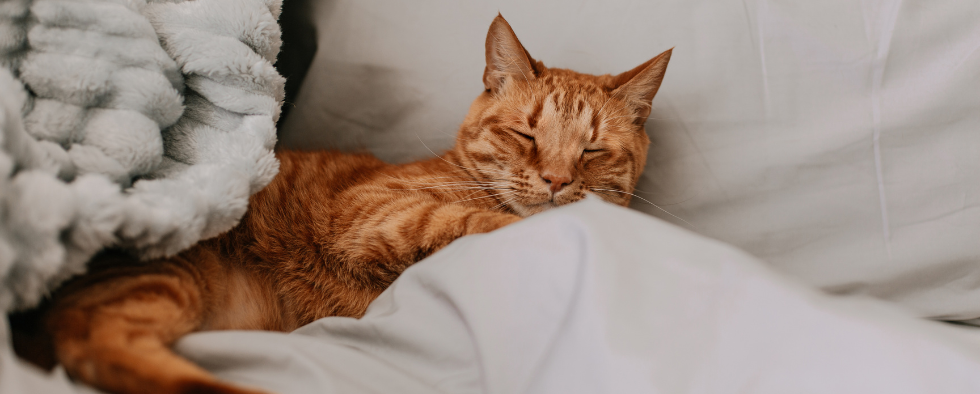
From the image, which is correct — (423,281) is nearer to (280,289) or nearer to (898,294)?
(280,289)

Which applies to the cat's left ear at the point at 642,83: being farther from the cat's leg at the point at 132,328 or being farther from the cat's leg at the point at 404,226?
the cat's leg at the point at 132,328

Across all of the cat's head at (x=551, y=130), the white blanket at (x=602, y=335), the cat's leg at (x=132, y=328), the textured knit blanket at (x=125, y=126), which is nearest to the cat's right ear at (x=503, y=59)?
the cat's head at (x=551, y=130)

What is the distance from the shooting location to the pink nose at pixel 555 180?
1140mm

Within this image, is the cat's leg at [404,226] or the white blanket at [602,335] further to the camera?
the cat's leg at [404,226]

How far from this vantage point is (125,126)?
0.78 metres

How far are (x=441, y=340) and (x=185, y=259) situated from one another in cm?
54

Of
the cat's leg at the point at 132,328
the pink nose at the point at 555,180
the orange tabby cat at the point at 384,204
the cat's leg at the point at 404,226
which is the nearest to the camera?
the cat's leg at the point at 132,328

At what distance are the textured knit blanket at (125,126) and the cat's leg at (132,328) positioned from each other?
2.2 inches

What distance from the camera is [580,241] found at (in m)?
0.68

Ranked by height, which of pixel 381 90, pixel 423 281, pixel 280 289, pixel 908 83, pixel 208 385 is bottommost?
pixel 280 289

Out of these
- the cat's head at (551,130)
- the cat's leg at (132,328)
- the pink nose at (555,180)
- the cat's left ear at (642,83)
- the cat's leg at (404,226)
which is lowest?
the cat's leg at (132,328)

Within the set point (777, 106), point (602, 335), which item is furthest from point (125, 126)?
point (777, 106)

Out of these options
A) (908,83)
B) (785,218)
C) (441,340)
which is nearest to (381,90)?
(441,340)

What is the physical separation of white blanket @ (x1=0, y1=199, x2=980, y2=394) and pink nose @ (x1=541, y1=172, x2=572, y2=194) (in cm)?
39
